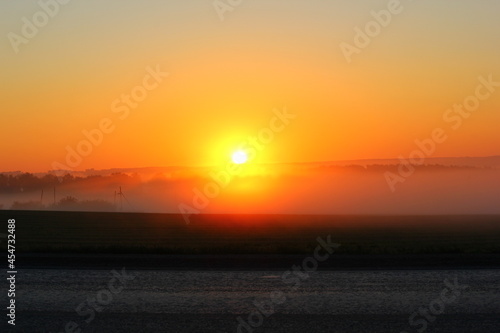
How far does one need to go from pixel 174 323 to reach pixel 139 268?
31.5ft

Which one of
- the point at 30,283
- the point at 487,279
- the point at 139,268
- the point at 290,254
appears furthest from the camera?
the point at 290,254

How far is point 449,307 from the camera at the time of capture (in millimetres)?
13812

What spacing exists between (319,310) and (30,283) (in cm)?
838

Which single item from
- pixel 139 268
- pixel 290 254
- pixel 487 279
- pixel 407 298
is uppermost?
pixel 290 254

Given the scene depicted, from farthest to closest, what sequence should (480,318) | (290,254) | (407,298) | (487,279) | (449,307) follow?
(290,254), (487,279), (407,298), (449,307), (480,318)

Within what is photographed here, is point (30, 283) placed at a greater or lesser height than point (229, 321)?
greater

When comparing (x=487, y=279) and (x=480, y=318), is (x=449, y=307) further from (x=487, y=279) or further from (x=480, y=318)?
(x=487, y=279)

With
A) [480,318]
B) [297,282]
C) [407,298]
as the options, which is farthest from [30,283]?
[480,318]

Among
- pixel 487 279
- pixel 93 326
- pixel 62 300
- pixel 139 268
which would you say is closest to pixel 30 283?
pixel 62 300

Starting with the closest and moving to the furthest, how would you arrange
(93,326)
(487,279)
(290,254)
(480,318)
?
(93,326)
(480,318)
(487,279)
(290,254)

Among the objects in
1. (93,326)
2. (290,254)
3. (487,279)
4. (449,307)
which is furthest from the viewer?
(290,254)

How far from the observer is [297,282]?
17750 millimetres

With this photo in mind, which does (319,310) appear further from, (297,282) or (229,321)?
(297,282)

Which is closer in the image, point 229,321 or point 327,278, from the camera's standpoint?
point 229,321
